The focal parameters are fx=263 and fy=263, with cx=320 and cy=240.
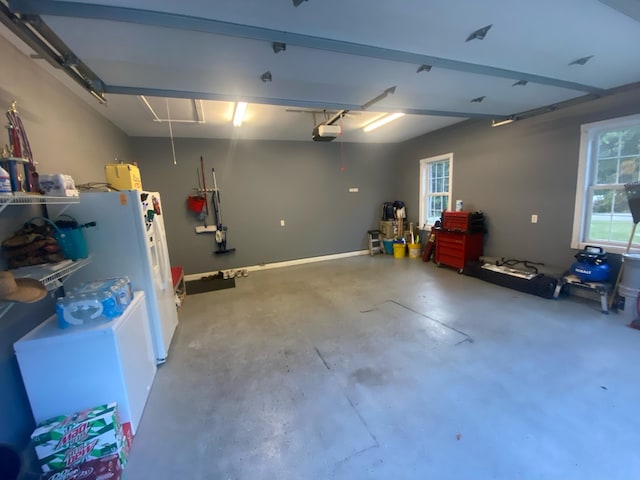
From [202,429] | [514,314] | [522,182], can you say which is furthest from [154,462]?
[522,182]

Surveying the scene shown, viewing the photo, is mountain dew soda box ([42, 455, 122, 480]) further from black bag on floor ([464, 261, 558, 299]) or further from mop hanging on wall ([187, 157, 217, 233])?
black bag on floor ([464, 261, 558, 299])

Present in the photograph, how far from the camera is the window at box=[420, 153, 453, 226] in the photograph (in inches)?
219

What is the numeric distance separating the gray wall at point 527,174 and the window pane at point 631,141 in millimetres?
233

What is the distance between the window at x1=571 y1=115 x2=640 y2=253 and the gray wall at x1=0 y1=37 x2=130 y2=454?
5.70m

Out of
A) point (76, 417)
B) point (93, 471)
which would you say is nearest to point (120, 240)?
point (76, 417)

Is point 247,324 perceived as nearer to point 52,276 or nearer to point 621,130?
point 52,276

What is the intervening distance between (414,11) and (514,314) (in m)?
3.22

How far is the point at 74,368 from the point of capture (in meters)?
1.55

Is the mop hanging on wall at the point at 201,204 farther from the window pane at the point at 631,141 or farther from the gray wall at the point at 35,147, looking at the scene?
the window pane at the point at 631,141

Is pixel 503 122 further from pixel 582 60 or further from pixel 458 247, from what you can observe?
pixel 458 247

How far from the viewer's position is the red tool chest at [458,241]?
183 inches

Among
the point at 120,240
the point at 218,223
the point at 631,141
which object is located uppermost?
the point at 631,141

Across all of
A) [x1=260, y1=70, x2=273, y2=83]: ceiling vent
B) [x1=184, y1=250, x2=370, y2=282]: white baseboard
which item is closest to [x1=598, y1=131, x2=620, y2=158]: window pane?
[x1=260, y1=70, x2=273, y2=83]: ceiling vent

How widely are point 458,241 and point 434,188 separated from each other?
1674mm
